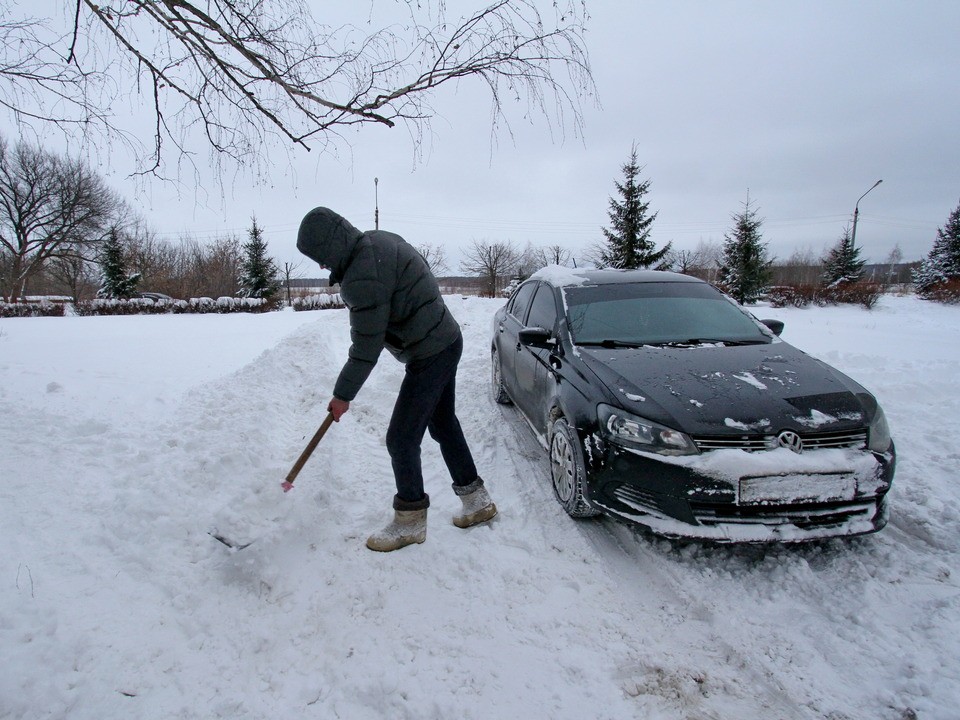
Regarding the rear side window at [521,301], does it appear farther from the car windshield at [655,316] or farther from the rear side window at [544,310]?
the car windshield at [655,316]

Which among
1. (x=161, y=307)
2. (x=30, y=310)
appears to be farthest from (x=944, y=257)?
(x=30, y=310)

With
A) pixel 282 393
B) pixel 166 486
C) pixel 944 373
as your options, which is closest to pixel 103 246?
pixel 282 393

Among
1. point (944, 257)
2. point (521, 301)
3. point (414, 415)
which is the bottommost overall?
point (414, 415)

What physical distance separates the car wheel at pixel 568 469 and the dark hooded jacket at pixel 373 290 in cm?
101

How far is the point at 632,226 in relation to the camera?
24.2 metres

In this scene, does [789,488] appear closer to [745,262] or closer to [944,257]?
[745,262]

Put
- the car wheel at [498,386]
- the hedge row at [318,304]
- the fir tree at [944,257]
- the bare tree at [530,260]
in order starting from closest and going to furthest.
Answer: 1. the car wheel at [498,386]
2. the hedge row at [318,304]
3. the fir tree at [944,257]
4. the bare tree at [530,260]

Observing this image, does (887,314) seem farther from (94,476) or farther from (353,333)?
(94,476)

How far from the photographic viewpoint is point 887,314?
14578 millimetres

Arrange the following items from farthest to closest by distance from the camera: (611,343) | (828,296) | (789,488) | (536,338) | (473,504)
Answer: (828,296), (536,338), (611,343), (473,504), (789,488)

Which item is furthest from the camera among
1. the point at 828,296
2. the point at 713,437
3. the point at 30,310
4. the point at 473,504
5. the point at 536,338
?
the point at 828,296

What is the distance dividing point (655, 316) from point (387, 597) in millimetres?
2699

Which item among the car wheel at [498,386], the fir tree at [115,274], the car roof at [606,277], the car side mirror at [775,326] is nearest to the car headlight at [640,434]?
the car roof at [606,277]

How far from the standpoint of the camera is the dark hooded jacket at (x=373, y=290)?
2.39m
